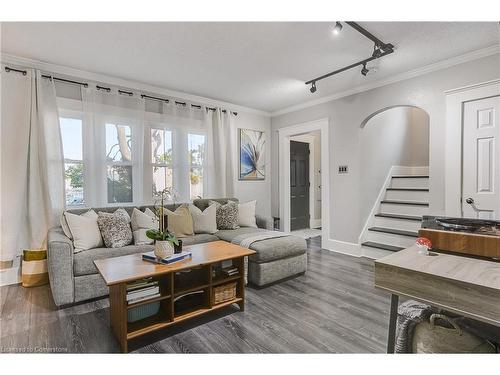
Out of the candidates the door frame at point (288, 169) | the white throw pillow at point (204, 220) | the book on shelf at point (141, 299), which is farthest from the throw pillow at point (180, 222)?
the door frame at point (288, 169)

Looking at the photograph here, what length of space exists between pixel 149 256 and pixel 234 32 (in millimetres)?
2066

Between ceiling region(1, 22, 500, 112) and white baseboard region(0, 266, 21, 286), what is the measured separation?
232cm

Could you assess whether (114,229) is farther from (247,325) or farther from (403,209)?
(403,209)

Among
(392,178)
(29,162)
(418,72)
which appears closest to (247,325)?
(29,162)

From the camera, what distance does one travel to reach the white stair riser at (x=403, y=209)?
12.8 feet

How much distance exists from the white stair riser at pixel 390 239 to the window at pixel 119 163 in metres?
3.51

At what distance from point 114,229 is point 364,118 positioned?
11.7 feet

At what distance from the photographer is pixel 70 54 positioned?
280 centimetres

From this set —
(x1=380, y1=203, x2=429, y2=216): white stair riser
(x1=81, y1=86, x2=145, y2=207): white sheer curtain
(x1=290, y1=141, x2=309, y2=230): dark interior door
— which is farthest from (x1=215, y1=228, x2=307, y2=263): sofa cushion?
(x1=290, y1=141, x2=309, y2=230): dark interior door

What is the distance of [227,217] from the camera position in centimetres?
380

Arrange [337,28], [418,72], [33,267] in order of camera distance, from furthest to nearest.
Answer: [418,72]
[33,267]
[337,28]

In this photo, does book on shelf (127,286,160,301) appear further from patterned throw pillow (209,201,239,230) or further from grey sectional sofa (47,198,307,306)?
patterned throw pillow (209,201,239,230)

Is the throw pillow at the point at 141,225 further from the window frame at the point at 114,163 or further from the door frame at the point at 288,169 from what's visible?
the door frame at the point at 288,169

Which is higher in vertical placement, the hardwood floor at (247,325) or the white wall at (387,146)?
the white wall at (387,146)
